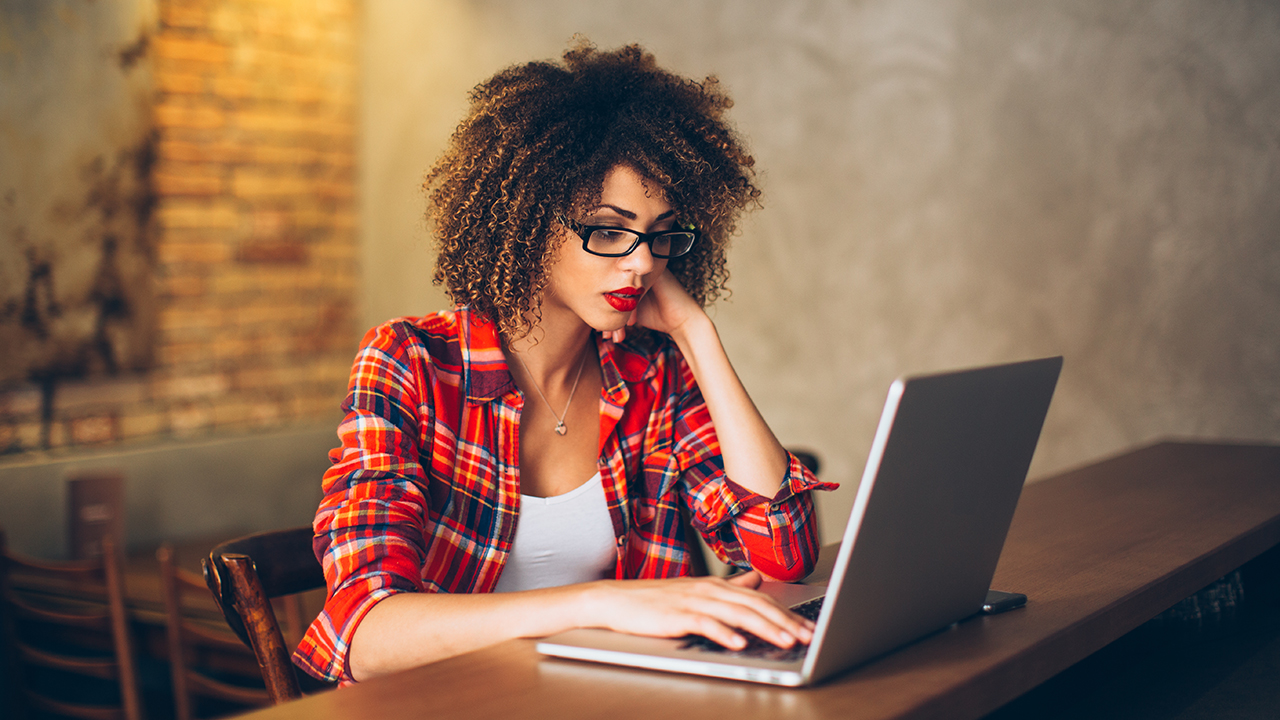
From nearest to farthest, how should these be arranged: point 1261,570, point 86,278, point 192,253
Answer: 1. point 1261,570
2. point 86,278
3. point 192,253

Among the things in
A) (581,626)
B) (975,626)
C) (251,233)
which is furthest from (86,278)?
(975,626)

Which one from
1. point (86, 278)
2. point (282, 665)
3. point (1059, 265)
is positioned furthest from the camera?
point (86, 278)

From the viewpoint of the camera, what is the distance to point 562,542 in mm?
1382

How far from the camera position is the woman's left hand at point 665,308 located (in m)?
1.49

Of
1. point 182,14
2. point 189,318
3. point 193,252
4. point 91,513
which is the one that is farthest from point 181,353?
point 182,14

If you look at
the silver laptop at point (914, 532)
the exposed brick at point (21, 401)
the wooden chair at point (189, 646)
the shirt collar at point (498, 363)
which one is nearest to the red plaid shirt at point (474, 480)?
the shirt collar at point (498, 363)

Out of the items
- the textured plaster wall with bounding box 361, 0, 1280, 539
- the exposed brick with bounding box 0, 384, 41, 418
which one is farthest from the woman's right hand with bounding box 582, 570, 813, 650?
the exposed brick with bounding box 0, 384, 41, 418

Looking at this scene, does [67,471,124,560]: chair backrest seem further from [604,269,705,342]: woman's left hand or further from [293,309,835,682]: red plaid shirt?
[604,269,705,342]: woman's left hand

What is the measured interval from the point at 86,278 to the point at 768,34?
7.87 ft

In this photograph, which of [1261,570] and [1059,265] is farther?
[1059,265]

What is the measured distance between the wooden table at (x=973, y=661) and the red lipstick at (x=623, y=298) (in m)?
0.58

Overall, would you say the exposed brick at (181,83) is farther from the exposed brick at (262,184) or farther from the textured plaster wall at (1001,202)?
the textured plaster wall at (1001,202)

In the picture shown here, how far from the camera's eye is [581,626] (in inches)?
34.7

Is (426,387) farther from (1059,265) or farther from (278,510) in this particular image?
(278,510)
